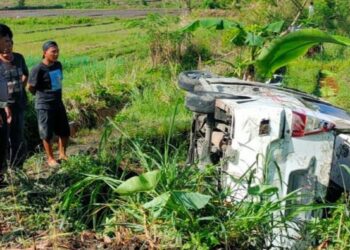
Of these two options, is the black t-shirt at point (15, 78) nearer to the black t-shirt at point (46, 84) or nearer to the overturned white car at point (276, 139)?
the black t-shirt at point (46, 84)

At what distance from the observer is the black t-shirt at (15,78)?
6734mm

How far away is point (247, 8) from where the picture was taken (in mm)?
20344

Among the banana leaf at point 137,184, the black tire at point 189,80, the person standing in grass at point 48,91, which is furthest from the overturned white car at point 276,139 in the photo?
the person standing in grass at point 48,91

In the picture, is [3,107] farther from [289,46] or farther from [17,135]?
[289,46]

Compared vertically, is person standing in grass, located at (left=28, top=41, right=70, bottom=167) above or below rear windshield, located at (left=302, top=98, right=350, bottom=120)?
below

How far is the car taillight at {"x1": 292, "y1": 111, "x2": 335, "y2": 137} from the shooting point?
4777mm

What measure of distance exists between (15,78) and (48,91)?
0.88m

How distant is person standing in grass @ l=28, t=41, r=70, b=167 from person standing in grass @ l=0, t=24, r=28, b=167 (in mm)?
528

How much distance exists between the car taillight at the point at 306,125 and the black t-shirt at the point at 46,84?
3.66 meters

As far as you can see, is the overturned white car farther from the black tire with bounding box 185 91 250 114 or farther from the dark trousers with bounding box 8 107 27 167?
the dark trousers with bounding box 8 107 27 167

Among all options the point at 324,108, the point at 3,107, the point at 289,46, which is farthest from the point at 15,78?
the point at 289,46

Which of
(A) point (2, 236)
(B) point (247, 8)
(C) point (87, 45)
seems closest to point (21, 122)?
(A) point (2, 236)

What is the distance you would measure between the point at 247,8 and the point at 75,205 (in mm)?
16822

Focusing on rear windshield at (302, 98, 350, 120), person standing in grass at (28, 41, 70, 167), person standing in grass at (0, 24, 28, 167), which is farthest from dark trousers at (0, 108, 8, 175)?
rear windshield at (302, 98, 350, 120)
